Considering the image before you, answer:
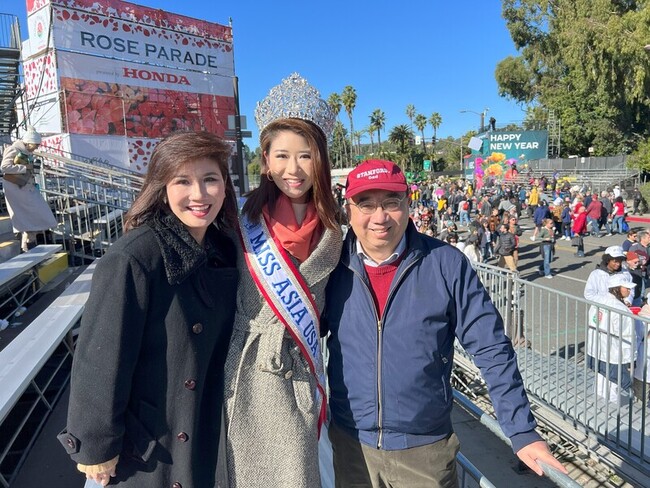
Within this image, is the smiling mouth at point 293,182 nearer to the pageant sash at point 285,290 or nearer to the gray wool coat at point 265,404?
the pageant sash at point 285,290

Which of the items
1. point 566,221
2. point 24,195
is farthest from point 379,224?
point 566,221

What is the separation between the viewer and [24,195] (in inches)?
235

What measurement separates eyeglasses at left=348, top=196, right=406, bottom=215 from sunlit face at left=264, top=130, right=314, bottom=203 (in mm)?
223

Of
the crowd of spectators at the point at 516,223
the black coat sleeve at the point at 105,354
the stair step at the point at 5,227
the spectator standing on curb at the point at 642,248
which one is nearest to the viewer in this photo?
the black coat sleeve at the point at 105,354

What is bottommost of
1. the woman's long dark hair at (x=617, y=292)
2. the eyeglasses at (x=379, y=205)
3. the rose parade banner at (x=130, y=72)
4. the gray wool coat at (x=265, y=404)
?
the woman's long dark hair at (x=617, y=292)

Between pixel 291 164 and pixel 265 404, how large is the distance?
2.91 ft

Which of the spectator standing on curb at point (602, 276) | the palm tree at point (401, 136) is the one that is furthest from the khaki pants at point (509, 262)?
the palm tree at point (401, 136)

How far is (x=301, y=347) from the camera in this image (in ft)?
5.58

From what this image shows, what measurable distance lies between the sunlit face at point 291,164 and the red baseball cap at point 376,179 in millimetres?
170

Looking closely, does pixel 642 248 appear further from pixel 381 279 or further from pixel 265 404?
pixel 265 404

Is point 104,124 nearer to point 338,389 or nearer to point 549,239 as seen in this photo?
point 549,239

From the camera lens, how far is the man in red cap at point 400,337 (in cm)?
174

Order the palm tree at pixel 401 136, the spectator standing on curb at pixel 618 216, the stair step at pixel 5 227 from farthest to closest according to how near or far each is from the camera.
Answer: the palm tree at pixel 401 136, the spectator standing on curb at pixel 618 216, the stair step at pixel 5 227

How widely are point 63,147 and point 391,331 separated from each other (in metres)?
20.1
